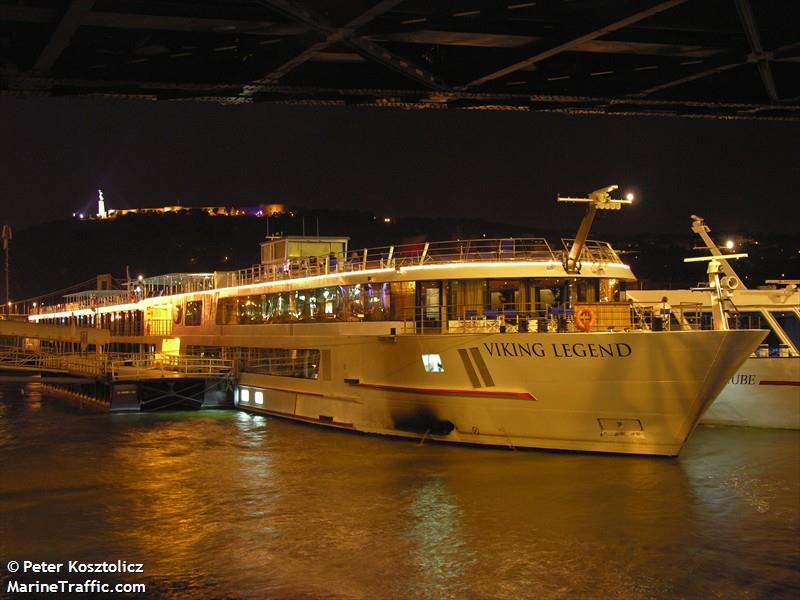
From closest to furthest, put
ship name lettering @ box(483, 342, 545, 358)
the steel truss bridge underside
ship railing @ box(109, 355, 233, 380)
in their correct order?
the steel truss bridge underside
ship name lettering @ box(483, 342, 545, 358)
ship railing @ box(109, 355, 233, 380)

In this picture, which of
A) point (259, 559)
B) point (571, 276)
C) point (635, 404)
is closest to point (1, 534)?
point (259, 559)

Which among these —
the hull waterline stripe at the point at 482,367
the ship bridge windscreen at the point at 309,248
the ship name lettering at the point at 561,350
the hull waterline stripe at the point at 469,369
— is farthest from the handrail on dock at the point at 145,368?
the ship name lettering at the point at 561,350

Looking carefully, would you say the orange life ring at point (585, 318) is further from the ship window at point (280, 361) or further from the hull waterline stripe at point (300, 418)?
the ship window at point (280, 361)

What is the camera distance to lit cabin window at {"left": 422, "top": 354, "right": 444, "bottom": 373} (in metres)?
25.9

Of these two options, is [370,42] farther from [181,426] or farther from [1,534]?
[181,426]

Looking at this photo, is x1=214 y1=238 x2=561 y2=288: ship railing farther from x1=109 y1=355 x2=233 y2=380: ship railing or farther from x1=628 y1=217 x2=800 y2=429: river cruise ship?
x1=109 y1=355 x2=233 y2=380: ship railing

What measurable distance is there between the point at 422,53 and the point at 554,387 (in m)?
16.5

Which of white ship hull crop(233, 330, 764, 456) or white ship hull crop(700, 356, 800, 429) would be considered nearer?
white ship hull crop(233, 330, 764, 456)

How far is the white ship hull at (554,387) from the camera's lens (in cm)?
2231

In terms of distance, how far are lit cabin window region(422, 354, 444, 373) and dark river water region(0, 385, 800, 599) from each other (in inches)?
98.4

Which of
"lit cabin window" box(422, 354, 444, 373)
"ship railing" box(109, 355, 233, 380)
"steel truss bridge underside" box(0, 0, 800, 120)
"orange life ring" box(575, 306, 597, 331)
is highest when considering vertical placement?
"steel truss bridge underside" box(0, 0, 800, 120)

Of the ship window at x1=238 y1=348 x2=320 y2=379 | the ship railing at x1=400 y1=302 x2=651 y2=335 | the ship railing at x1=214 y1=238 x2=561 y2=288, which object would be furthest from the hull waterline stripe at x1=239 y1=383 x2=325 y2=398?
the ship railing at x1=400 y1=302 x2=651 y2=335

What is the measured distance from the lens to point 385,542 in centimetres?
1603

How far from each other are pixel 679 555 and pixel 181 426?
2254cm
